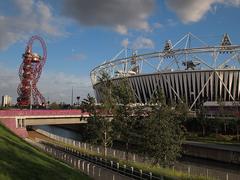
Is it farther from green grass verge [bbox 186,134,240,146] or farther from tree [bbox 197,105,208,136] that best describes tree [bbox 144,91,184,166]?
tree [bbox 197,105,208,136]

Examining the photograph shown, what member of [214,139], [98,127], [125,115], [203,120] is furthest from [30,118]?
[125,115]

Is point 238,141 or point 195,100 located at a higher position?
point 195,100

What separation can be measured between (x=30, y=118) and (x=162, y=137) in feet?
143

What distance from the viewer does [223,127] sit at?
65688 millimetres

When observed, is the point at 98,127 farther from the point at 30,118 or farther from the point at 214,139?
the point at 30,118

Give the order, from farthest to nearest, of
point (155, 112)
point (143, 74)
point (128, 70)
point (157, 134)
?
1. point (128, 70)
2. point (143, 74)
3. point (155, 112)
4. point (157, 134)

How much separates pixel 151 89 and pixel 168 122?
79688 mm

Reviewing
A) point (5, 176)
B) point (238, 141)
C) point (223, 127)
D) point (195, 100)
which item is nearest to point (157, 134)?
point (5, 176)

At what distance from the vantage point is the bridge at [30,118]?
6331 centimetres

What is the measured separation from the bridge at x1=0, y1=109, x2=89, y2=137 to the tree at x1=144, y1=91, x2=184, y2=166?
32.5m

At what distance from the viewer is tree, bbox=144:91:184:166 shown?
2795cm

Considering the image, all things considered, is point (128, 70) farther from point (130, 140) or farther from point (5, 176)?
point (5, 176)

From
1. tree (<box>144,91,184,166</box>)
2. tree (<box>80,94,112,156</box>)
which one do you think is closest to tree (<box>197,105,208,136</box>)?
tree (<box>80,94,112,156</box>)

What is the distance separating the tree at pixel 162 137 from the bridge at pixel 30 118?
3251 centimetres
